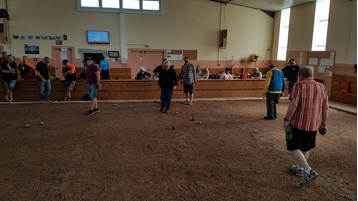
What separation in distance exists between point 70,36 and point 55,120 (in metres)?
7.53

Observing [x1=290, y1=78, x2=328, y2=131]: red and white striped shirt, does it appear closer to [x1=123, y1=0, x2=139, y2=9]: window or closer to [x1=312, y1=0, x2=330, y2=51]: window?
[x1=312, y1=0, x2=330, y2=51]: window

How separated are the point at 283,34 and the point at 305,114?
1195 centimetres

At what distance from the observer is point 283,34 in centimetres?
1367

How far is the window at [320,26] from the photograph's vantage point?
34.4 ft

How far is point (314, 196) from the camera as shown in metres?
2.96

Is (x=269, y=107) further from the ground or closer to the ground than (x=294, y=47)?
closer to the ground

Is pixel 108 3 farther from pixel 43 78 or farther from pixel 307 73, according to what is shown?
pixel 307 73

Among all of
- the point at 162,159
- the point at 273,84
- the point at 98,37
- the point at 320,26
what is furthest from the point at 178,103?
the point at 320,26

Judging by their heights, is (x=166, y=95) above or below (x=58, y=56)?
below

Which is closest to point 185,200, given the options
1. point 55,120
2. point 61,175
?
point 61,175

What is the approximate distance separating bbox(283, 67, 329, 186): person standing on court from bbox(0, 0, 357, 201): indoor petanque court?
0.04 ft

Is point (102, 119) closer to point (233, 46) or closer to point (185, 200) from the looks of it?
point (185, 200)

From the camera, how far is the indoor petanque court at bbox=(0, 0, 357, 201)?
319cm

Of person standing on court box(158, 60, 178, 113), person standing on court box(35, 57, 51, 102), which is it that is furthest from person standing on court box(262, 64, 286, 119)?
person standing on court box(35, 57, 51, 102)
